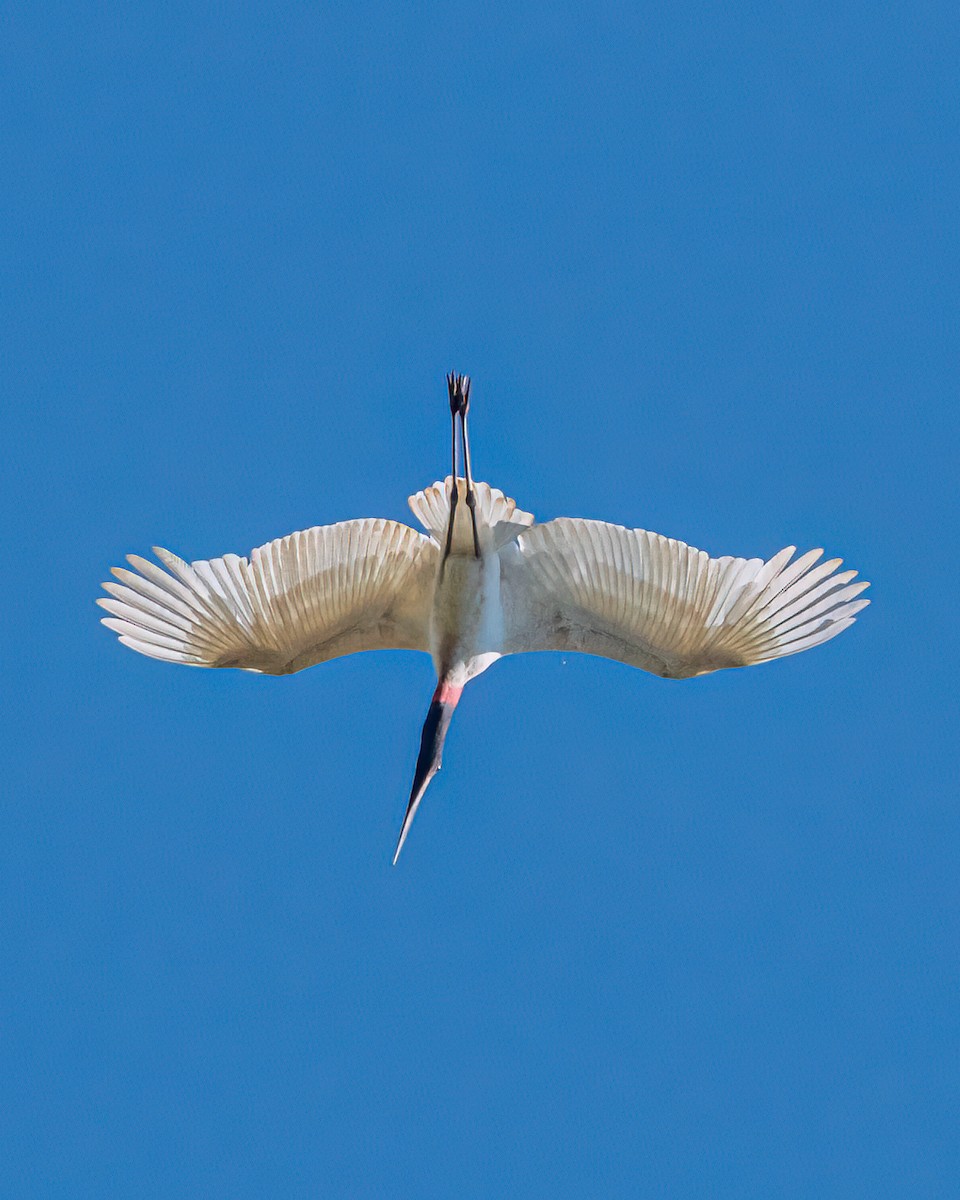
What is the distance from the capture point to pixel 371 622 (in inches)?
575

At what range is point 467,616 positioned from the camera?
14.2 m

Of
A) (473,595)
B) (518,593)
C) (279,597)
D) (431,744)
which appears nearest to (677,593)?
(518,593)

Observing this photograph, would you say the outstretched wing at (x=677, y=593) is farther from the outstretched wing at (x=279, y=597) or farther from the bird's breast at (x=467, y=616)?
the outstretched wing at (x=279, y=597)

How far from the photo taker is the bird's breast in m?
14.2

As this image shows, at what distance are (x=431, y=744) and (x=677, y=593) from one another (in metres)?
1.84

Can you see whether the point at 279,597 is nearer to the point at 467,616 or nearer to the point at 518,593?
the point at 467,616

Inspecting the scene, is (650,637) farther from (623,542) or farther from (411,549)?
(411,549)

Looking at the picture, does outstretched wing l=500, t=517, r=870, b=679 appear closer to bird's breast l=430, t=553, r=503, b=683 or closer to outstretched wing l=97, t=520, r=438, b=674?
bird's breast l=430, t=553, r=503, b=683

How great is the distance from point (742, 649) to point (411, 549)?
2237mm

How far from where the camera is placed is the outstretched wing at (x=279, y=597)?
14055 mm

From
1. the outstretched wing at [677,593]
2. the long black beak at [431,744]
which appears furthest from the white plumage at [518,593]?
the long black beak at [431,744]

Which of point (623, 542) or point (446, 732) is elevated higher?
point (623, 542)

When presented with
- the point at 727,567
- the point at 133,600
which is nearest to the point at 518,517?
the point at 727,567

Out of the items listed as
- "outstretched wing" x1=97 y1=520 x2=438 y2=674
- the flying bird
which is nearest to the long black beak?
the flying bird
